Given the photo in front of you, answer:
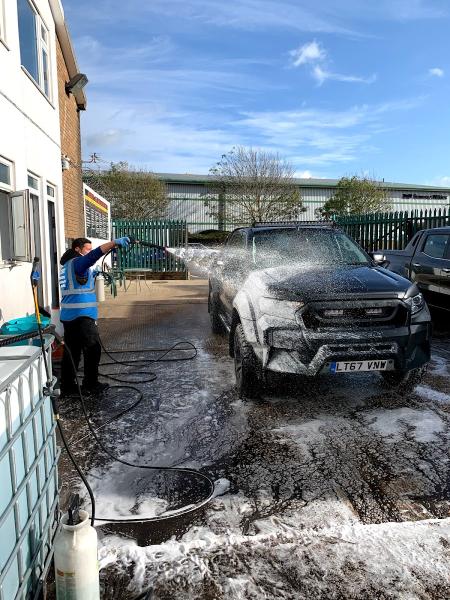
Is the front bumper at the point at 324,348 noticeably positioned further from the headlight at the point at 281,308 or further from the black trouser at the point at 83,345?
the black trouser at the point at 83,345

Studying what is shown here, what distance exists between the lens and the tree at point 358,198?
34.0 metres

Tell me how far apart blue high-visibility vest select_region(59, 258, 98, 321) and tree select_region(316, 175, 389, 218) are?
30.9m

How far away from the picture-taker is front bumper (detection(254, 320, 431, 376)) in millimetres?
4348

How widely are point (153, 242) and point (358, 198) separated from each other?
18.6m

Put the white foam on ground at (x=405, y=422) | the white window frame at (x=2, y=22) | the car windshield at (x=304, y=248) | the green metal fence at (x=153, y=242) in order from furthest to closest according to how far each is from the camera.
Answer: the green metal fence at (x=153, y=242), the white window frame at (x=2, y=22), the car windshield at (x=304, y=248), the white foam on ground at (x=405, y=422)

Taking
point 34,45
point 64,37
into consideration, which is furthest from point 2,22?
point 64,37

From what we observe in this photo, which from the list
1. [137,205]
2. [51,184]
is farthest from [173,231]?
[137,205]

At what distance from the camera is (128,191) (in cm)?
3241

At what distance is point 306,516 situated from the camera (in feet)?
9.58

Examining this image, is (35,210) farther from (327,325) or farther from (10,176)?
(327,325)

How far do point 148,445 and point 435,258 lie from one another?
6.13 meters

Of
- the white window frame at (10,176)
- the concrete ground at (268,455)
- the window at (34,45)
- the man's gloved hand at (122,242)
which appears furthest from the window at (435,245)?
the window at (34,45)

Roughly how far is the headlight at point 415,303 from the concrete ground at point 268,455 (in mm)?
891

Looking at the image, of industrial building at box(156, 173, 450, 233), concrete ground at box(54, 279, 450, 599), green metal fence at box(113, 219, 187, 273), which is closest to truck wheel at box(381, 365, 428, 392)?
concrete ground at box(54, 279, 450, 599)
